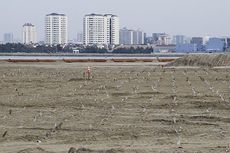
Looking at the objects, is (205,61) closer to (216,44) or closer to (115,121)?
(115,121)

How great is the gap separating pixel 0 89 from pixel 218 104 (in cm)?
1164

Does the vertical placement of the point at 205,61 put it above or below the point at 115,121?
below

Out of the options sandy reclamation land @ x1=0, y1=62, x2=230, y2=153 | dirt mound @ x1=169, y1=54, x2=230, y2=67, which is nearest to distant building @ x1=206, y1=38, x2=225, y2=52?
dirt mound @ x1=169, y1=54, x2=230, y2=67

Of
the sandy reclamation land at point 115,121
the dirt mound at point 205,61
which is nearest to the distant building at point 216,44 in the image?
the dirt mound at point 205,61

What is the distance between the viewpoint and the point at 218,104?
18938 mm

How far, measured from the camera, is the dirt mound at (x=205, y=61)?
60.7 metres

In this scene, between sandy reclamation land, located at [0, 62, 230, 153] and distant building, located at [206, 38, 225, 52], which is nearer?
sandy reclamation land, located at [0, 62, 230, 153]

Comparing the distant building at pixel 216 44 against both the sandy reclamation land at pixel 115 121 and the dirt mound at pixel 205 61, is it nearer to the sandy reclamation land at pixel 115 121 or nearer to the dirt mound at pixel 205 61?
the dirt mound at pixel 205 61

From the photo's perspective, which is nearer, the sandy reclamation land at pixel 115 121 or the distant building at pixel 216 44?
the sandy reclamation land at pixel 115 121

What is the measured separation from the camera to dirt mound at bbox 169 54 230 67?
6067 cm

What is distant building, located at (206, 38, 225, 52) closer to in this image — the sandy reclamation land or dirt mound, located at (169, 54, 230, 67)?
dirt mound, located at (169, 54, 230, 67)

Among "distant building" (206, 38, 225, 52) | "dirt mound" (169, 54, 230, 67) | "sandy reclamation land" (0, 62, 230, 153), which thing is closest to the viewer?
"sandy reclamation land" (0, 62, 230, 153)

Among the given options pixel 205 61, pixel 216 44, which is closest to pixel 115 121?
pixel 205 61

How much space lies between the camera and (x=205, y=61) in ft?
204
